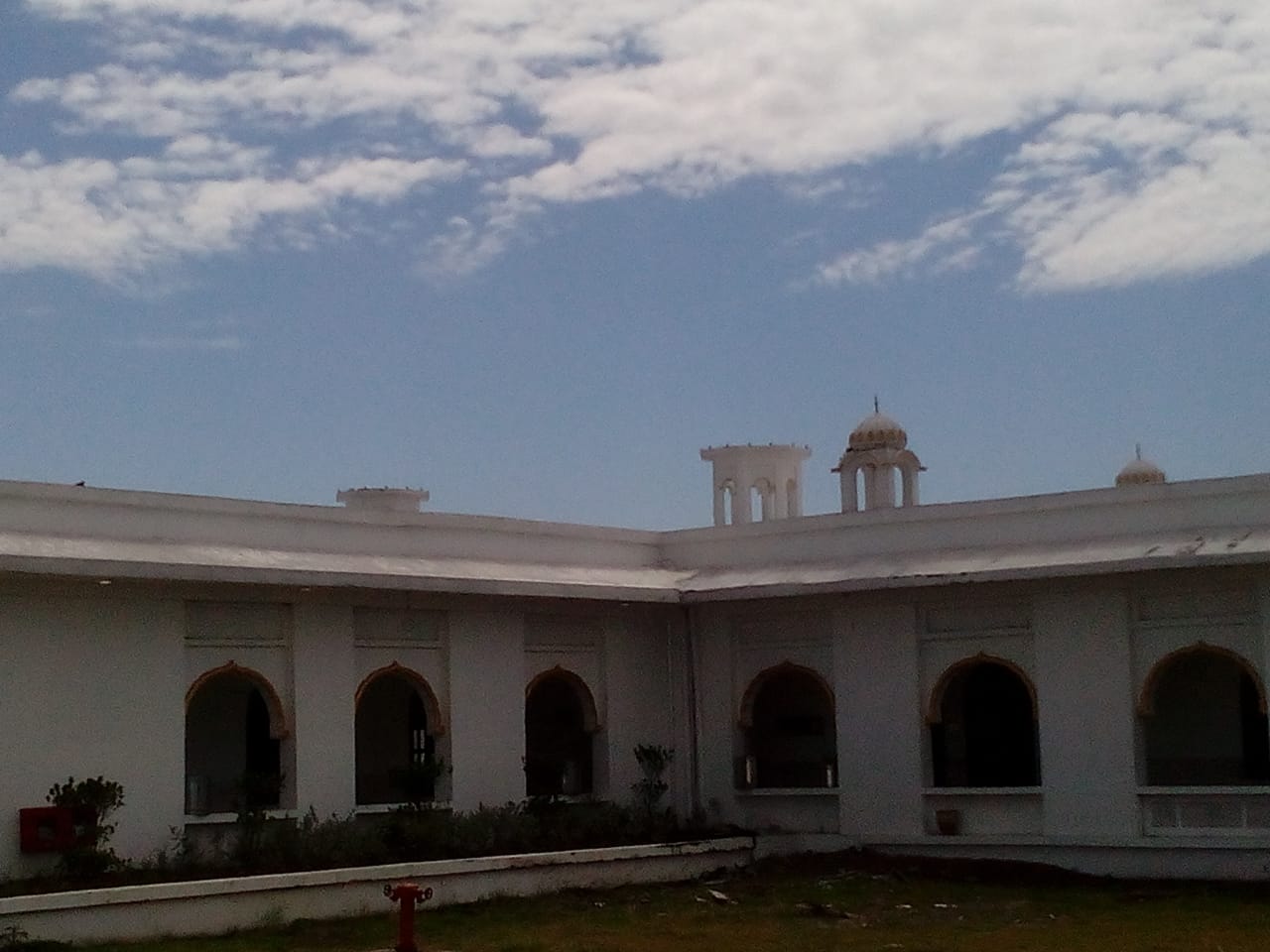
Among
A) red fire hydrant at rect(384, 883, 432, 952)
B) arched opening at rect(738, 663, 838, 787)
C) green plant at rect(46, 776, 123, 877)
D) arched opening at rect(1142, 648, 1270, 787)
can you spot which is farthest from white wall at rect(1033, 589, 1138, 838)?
green plant at rect(46, 776, 123, 877)

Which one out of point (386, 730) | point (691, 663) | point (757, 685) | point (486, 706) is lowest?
point (386, 730)

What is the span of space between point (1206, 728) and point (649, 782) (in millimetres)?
6489

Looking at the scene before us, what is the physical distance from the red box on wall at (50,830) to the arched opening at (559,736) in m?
5.66

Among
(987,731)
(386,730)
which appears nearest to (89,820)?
(386,730)

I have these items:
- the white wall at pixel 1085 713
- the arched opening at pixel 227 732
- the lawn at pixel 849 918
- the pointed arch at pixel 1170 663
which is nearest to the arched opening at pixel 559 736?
the lawn at pixel 849 918

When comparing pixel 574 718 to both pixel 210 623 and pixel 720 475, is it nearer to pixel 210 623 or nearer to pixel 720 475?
pixel 720 475

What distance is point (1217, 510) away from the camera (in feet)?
61.9

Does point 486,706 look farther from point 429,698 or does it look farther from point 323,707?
point 323,707

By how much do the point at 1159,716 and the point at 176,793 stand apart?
37.5 ft

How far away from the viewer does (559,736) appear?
78.0 ft

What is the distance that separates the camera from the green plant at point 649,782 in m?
21.2

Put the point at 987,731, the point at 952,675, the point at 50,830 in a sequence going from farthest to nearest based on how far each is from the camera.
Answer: the point at 987,731, the point at 952,675, the point at 50,830

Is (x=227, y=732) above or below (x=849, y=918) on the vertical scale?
above

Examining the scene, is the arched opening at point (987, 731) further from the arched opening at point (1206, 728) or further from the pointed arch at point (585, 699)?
the pointed arch at point (585, 699)
